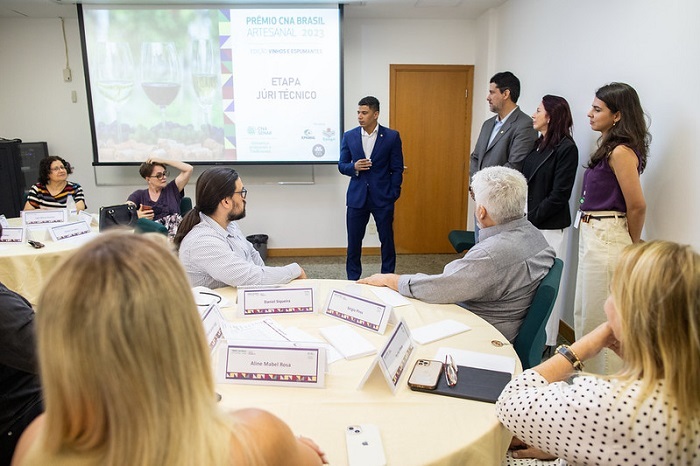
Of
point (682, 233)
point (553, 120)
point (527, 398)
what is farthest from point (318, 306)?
point (553, 120)

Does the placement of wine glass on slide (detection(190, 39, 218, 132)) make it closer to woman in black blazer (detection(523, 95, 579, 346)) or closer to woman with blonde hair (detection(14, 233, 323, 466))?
woman in black blazer (detection(523, 95, 579, 346))

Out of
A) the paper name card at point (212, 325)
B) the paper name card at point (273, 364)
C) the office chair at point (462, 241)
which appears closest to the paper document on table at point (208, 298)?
the paper name card at point (212, 325)

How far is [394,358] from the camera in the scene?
1.35m

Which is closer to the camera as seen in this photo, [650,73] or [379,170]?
[650,73]

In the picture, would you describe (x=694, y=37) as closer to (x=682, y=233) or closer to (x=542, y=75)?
(x=682, y=233)

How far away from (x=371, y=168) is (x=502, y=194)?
7.99 ft

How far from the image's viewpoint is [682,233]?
2.37 m

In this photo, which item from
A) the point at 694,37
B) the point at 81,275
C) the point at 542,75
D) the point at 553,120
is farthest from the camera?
the point at 542,75

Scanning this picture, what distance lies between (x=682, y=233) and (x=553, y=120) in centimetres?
106

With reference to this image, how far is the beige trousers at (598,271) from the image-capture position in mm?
2551

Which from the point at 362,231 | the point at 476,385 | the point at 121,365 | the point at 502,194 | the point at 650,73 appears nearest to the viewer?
the point at 121,365

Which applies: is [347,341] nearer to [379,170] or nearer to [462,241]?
[462,241]

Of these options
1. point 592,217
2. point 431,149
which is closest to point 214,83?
point 431,149

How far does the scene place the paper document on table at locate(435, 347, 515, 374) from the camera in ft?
4.75
